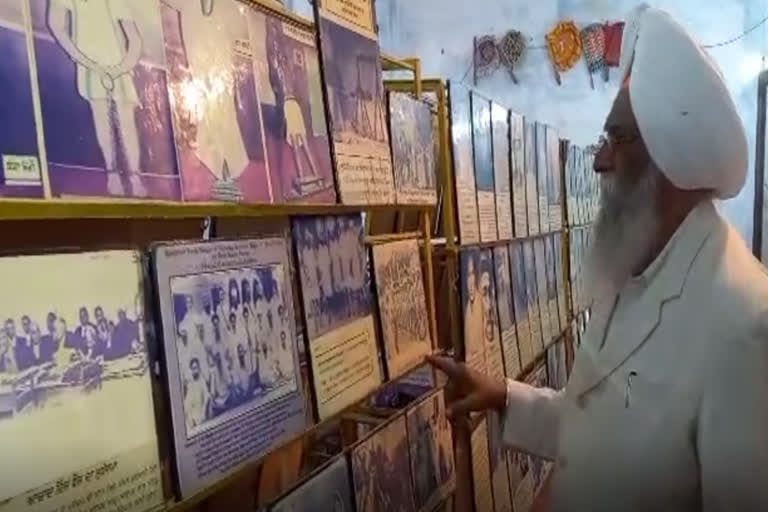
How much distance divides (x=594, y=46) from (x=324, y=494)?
239 inches

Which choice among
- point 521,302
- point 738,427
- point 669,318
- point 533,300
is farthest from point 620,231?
point 533,300

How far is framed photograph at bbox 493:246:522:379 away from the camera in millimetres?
2891

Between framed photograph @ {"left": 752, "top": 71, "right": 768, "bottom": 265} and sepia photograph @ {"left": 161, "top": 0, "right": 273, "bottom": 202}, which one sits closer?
sepia photograph @ {"left": 161, "top": 0, "right": 273, "bottom": 202}

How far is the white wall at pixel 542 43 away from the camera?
22.4 ft

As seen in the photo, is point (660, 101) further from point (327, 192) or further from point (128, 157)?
point (128, 157)

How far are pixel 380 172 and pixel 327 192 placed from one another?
31 centimetres

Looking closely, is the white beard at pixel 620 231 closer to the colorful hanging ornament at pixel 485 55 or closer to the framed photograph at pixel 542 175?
the framed photograph at pixel 542 175

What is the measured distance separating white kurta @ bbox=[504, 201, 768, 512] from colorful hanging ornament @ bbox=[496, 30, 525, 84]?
18.4 ft

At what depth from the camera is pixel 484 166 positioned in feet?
9.16

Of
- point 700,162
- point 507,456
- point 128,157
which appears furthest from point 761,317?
point 507,456

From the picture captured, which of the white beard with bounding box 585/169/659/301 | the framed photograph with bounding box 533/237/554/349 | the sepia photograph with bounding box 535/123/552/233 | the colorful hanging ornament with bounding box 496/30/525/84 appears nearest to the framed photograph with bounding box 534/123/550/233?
the sepia photograph with bounding box 535/123/552/233

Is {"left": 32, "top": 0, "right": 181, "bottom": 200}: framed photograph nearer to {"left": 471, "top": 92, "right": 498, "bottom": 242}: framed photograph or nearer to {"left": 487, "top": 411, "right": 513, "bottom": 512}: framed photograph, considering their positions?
{"left": 471, "top": 92, "right": 498, "bottom": 242}: framed photograph

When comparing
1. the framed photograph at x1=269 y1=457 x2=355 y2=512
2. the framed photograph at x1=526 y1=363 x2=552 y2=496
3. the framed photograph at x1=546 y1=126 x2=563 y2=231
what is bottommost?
the framed photograph at x1=526 y1=363 x2=552 y2=496

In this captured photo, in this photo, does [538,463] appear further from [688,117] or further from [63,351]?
[63,351]
